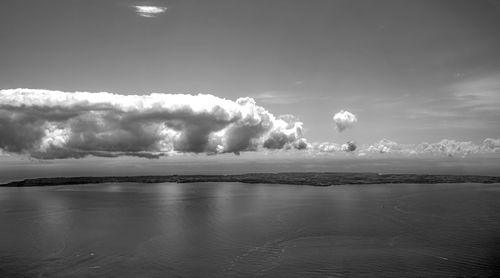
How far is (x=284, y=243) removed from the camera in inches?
3044

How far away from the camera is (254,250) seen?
233ft

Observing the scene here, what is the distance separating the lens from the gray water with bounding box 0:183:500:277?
59.1 meters

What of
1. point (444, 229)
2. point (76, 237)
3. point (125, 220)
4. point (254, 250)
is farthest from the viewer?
point (125, 220)

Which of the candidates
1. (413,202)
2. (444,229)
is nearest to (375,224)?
(444,229)

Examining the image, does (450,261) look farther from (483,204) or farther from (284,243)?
(483,204)

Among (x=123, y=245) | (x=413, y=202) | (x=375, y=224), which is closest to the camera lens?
(x=123, y=245)

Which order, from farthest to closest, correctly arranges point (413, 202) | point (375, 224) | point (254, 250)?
point (413, 202) → point (375, 224) → point (254, 250)

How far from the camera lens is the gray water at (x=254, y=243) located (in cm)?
5912

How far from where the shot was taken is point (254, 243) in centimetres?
7700

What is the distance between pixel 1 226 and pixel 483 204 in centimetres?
16459

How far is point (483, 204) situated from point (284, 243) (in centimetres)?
10604

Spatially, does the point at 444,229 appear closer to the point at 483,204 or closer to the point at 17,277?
the point at 483,204

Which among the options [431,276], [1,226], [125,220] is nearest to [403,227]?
[431,276]

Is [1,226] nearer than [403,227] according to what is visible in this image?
No
